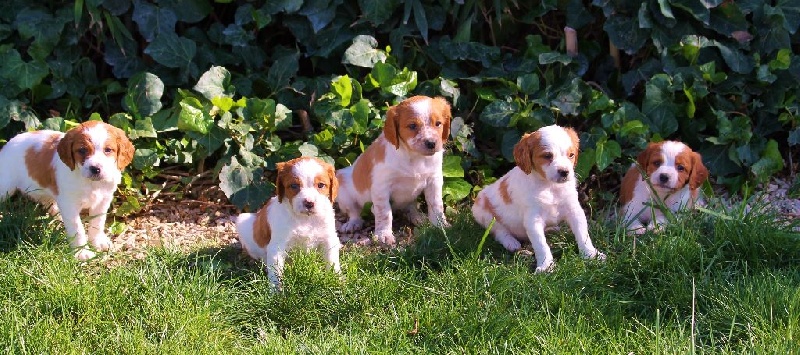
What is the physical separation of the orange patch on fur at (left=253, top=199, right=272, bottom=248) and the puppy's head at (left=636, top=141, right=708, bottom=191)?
7.66ft

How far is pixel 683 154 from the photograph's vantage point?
20.3ft

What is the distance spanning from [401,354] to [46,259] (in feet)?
7.02

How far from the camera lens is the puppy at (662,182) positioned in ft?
20.1

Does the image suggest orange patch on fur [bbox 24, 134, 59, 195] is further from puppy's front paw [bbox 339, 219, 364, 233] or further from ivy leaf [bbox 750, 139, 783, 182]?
ivy leaf [bbox 750, 139, 783, 182]

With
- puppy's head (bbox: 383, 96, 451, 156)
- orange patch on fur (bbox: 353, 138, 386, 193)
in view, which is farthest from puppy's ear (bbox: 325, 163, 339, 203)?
orange patch on fur (bbox: 353, 138, 386, 193)

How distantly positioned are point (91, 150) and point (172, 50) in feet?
5.49

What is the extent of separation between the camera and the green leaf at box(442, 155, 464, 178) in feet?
22.3

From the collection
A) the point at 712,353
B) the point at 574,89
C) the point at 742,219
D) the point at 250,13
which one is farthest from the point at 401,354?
the point at 250,13

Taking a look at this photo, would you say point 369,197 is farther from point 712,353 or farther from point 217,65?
point 712,353

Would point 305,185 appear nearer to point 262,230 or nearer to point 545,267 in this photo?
point 262,230

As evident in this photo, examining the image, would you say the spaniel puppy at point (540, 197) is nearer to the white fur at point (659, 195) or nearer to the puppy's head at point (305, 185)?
the white fur at point (659, 195)

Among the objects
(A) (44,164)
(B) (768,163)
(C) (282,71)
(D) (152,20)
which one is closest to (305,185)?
(A) (44,164)

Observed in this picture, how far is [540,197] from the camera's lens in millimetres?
5762

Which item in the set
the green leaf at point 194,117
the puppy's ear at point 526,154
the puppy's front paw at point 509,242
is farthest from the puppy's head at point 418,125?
the green leaf at point 194,117
